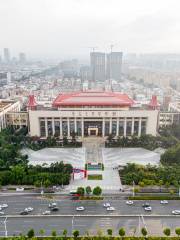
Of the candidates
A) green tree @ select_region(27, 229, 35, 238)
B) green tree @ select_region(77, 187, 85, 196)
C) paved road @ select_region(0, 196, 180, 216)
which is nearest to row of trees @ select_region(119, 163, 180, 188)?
paved road @ select_region(0, 196, 180, 216)

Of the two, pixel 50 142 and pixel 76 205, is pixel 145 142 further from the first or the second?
pixel 76 205

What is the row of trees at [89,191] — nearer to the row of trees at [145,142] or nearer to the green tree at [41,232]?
the green tree at [41,232]

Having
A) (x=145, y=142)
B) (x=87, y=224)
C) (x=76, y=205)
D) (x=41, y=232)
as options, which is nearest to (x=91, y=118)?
(x=145, y=142)

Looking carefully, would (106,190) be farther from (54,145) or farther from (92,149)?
(54,145)

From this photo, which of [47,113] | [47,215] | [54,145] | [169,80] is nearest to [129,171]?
[47,215]

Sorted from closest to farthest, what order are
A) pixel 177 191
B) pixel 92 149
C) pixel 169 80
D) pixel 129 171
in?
1. pixel 177 191
2. pixel 129 171
3. pixel 92 149
4. pixel 169 80
